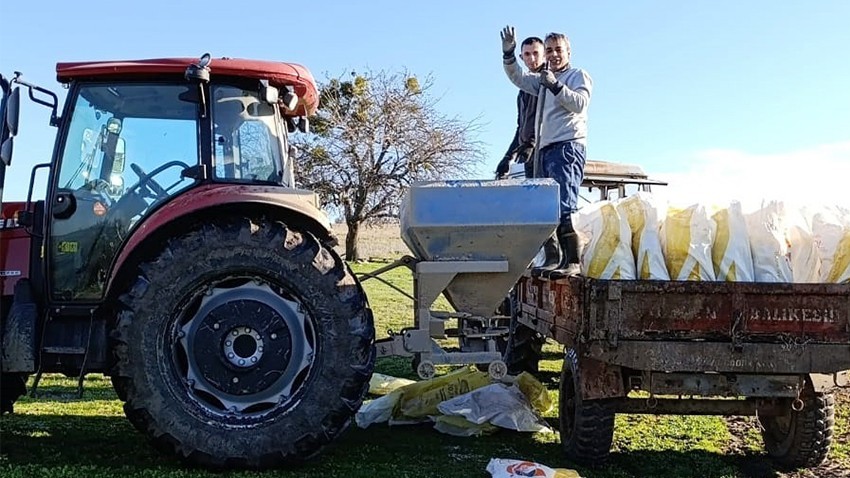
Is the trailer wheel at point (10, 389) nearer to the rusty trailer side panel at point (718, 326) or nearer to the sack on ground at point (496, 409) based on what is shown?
the sack on ground at point (496, 409)

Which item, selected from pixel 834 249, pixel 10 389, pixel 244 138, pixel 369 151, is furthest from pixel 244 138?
pixel 369 151

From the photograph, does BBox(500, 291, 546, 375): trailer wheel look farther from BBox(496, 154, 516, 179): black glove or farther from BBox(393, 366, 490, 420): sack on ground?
BBox(393, 366, 490, 420): sack on ground

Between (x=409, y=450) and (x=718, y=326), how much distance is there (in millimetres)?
1866

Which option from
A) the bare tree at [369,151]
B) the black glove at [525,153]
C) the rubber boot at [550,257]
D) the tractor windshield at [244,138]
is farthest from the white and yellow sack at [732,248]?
the bare tree at [369,151]

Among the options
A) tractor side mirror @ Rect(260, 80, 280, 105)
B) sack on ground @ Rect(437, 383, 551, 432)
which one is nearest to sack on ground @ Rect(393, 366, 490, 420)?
sack on ground @ Rect(437, 383, 551, 432)

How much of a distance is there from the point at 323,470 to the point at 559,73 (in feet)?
9.76

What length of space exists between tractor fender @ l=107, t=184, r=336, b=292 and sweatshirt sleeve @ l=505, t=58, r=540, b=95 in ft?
6.07

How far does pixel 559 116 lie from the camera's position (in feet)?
16.4

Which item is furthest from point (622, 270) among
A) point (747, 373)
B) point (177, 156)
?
point (177, 156)

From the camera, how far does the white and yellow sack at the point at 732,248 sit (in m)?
4.08

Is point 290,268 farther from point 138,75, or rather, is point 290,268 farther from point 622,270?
point 622,270

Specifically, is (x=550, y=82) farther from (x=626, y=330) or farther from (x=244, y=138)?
(x=244, y=138)

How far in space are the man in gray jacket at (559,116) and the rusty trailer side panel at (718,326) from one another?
0.76m

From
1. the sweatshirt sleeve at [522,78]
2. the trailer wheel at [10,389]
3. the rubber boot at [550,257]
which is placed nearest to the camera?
the trailer wheel at [10,389]
